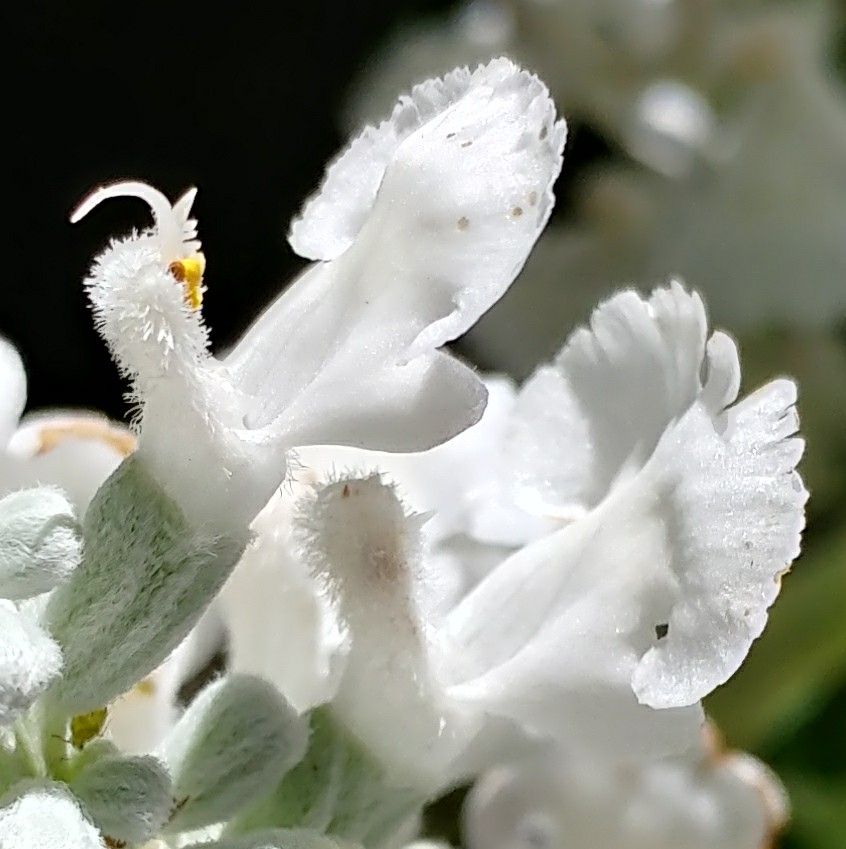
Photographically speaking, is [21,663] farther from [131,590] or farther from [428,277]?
[428,277]

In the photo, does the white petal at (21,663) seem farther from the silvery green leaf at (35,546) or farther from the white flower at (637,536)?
the white flower at (637,536)

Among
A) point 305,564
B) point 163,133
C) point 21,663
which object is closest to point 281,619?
point 305,564

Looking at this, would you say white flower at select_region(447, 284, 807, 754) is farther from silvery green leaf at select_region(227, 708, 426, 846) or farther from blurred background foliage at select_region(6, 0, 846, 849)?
blurred background foliage at select_region(6, 0, 846, 849)

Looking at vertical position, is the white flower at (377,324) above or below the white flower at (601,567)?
above

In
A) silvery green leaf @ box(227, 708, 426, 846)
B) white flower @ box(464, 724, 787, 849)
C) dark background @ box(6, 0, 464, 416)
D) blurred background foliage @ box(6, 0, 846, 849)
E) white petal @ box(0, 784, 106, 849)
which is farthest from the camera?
dark background @ box(6, 0, 464, 416)

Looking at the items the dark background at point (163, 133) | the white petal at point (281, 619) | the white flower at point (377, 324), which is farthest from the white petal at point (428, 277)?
the dark background at point (163, 133)

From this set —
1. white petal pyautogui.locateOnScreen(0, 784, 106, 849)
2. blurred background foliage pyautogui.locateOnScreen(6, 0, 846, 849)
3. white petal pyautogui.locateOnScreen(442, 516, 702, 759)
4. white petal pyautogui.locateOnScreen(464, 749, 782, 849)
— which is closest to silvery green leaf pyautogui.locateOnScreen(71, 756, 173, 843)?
white petal pyautogui.locateOnScreen(0, 784, 106, 849)
